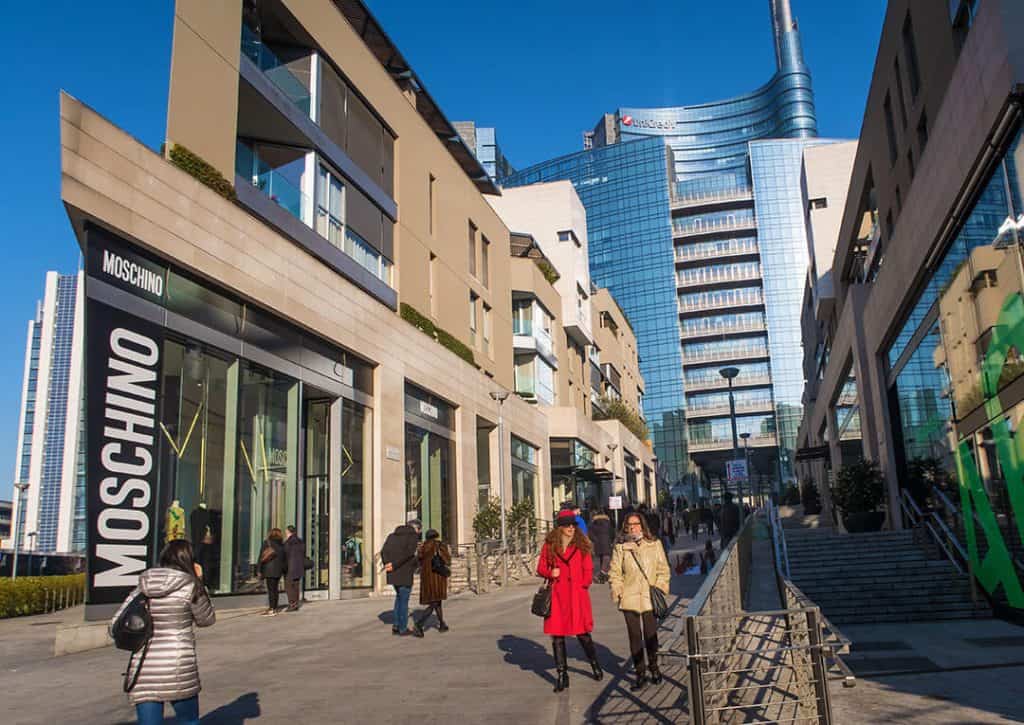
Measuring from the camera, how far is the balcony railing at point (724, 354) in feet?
360

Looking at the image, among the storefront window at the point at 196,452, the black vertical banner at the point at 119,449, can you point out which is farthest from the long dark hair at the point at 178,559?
the storefront window at the point at 196,452

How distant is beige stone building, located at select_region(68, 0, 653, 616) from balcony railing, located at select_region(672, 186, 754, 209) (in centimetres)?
8527

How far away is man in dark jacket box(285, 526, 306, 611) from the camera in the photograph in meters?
17.0

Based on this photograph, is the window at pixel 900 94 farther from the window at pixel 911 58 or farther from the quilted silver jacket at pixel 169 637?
the quilted silver jacket at pixel 169 637

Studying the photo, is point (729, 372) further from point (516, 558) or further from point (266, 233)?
point (266, 233)

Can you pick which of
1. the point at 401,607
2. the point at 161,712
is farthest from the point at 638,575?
the point at 401,607

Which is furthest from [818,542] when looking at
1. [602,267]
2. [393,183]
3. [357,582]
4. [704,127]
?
[704,127]

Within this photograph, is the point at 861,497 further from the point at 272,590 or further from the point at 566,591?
the point at 566,591

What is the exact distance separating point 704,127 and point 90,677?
7770 inches

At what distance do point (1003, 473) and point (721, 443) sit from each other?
9781cm

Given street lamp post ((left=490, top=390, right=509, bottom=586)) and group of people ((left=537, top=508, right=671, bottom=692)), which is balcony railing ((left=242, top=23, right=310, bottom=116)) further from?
group of people ((left=537, top=508, right=671, bottom=692))

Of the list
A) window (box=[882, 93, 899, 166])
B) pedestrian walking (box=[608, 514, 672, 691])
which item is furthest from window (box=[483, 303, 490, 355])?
pedestrian walking (box=[608, 514, 672, 691])

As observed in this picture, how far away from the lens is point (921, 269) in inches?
692

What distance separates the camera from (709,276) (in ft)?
370
